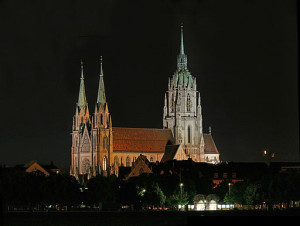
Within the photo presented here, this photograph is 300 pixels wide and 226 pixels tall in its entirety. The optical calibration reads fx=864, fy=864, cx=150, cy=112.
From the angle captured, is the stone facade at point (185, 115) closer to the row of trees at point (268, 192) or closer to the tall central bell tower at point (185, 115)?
the tall central bell tower at point (185, 115)

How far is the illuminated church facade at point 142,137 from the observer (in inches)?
6821

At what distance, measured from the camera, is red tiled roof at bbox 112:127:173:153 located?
180 metres

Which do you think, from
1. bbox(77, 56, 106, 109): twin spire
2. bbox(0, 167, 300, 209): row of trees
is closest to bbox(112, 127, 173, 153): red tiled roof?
bbox(77, 56, 106, 109): twin spire

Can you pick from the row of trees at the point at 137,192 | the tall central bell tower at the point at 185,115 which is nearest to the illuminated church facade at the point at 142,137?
the tall central bell tower at the point at 185,115

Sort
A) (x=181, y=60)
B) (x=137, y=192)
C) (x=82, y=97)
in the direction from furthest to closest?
(x=181, y=60), (x=82, y=97), (x=137, y=192)

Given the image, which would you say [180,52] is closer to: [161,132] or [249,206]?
[161,132]

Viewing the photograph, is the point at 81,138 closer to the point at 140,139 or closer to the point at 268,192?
the point at 140,139

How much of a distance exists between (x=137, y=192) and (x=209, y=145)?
86722 mm

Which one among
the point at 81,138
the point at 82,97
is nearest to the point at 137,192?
the point at 81,138

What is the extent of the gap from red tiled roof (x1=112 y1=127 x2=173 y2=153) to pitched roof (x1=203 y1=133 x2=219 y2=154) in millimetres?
11139

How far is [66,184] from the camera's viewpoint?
109 meters

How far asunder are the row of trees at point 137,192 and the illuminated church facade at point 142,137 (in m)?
49.5

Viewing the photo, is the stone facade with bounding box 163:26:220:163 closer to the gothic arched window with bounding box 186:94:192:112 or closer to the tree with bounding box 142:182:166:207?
the gothic arched window with bounding box 186:94:192:112

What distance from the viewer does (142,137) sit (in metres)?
185
